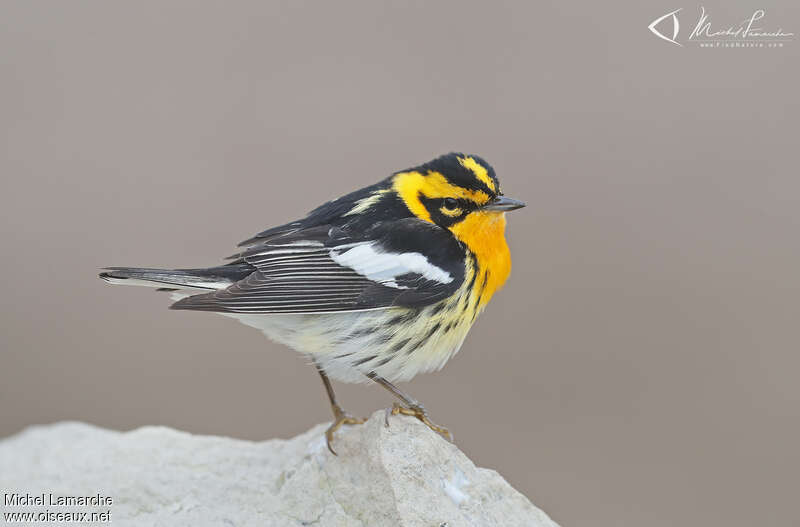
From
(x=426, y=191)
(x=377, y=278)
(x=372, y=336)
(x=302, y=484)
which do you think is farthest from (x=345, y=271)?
(x=302, y=484)

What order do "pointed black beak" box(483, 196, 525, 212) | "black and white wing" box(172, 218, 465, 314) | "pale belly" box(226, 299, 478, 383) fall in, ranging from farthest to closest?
"pointed black beak" box(483, 196, 525, 212), "pale belly" box(226, 299, 478, 383), "black and white wing" box(172, 218, 465, 314)

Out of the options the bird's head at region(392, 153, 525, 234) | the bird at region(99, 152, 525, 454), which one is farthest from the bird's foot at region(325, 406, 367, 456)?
the bird's head at region(392, 153, 525, 234)

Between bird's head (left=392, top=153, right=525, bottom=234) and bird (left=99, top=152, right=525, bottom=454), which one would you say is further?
bird's head (left=392, top=153, right=525, bottom=234)

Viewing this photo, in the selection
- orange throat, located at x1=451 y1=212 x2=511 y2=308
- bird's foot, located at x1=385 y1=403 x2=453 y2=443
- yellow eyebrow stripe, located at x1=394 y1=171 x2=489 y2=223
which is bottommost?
bird's foot, located at x1=385 y1=403 x2=453 y2=443

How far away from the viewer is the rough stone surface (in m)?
3.81

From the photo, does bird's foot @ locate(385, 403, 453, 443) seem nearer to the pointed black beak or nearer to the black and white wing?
the black and white wing

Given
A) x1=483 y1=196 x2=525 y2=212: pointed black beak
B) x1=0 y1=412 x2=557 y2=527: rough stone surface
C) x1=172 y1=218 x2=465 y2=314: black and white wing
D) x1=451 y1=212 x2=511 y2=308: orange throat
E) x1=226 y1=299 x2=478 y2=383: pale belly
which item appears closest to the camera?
x1=0 y1=412 x2=557 y2=527: rough stone surface

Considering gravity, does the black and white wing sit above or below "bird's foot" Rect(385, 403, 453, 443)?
above

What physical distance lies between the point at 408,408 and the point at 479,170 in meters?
1.25

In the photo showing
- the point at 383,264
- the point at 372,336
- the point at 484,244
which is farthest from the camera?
the point at 484,244

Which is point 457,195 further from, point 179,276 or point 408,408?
point 179,276

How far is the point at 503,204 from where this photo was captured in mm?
4273

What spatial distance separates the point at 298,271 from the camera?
4.17m

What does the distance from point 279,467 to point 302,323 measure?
84cm
